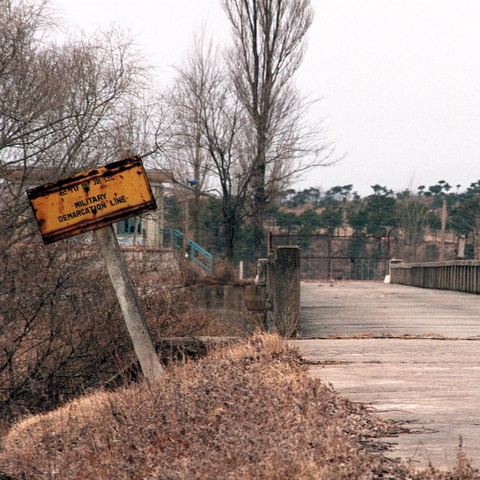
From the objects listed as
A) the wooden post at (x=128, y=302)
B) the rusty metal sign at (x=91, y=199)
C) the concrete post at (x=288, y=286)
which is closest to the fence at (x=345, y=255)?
the concrete post at (x=288, y=286)

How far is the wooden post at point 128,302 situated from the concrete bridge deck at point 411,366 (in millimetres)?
1543

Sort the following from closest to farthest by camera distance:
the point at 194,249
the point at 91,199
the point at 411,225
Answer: the point at 91,199 → the point at 194,249 → the point at 411,225

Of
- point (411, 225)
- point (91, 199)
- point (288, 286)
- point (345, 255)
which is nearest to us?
point (91, 199)

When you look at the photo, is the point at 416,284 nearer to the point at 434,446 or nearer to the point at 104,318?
the point at 104,318

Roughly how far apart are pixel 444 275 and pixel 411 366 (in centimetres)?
1734

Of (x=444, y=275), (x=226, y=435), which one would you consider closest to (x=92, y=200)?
(x=226, y=435)

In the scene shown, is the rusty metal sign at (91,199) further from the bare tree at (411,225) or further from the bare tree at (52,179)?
the bare tree at (411,225)

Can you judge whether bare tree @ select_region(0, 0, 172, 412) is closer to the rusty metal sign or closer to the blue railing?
the rusty metal sign

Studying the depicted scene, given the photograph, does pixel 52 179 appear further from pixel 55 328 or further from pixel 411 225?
pixel 411 225

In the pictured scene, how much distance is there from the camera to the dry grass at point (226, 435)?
3.74m

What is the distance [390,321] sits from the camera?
12.8 m

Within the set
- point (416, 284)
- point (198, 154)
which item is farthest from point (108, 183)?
point (198, 154)

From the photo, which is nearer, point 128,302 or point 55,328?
point 128,302

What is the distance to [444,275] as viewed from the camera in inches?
963
